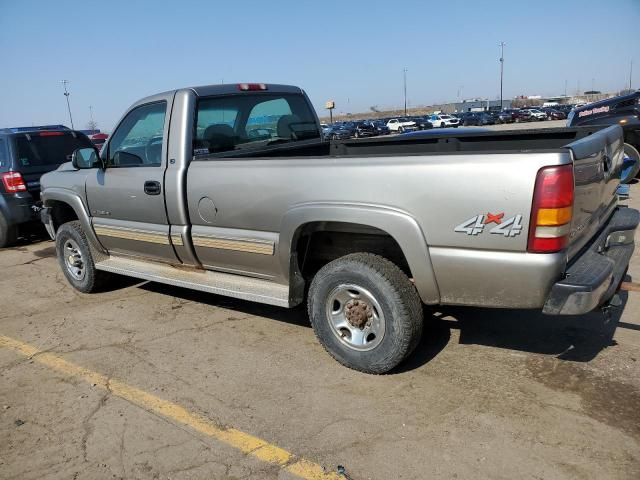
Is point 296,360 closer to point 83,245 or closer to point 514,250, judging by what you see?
point 514,250

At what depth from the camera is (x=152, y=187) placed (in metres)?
4.45

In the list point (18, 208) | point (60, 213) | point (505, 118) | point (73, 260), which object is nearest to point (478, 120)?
point (505, 118)

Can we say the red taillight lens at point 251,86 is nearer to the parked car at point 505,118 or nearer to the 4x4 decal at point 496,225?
the 4x4 decal at point 496,225

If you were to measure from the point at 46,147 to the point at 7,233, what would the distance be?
5.04 ft

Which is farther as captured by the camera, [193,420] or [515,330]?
[515,330]

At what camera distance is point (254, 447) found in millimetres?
2887

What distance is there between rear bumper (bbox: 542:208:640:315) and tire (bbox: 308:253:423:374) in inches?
32.5

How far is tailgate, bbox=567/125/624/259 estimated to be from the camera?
2932 mm

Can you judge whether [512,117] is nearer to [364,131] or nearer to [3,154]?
[364,131]

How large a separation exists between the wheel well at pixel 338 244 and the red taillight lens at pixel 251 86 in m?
1.83

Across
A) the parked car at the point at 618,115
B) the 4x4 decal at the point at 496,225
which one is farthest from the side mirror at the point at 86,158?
the parked car at the point at 618,115

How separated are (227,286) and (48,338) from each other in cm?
179

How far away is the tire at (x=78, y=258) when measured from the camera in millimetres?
5578

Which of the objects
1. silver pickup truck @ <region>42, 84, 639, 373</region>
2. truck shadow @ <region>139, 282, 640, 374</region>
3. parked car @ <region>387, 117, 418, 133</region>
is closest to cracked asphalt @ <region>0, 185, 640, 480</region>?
truck shadow @ <region>139, 282, 640, 374</region>
